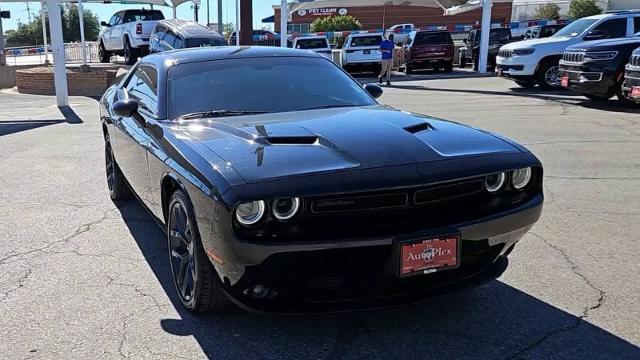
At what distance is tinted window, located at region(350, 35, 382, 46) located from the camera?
76.3 ft

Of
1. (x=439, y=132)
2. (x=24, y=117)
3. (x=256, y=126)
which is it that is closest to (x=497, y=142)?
(x=439, y=132)

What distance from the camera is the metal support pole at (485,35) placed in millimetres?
22203

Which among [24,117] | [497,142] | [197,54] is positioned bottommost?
[24,117]

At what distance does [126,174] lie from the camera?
5.04 metres

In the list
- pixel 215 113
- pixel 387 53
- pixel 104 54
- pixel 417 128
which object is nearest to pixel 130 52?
pixel 104 54

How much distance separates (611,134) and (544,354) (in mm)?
7072

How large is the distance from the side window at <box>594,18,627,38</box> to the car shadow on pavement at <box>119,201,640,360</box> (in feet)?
42.4

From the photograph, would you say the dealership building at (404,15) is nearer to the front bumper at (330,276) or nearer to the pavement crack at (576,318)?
the pavement crack at (576,318)

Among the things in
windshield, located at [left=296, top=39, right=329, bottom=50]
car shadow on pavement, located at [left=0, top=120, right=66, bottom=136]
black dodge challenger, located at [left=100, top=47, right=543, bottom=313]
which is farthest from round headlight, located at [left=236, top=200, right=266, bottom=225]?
windshield, located at [left=296, top=39, right=329, bottom=50]

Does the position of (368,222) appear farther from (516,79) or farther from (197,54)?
(516,79)

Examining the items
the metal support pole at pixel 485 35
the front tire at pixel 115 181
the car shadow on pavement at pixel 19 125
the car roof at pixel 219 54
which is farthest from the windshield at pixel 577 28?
the front tire at pixel 115 181

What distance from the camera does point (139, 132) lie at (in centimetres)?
429

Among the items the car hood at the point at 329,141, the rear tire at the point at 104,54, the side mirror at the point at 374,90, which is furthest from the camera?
the rear tire at the point at 104,54

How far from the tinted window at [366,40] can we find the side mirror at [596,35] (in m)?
9.74
